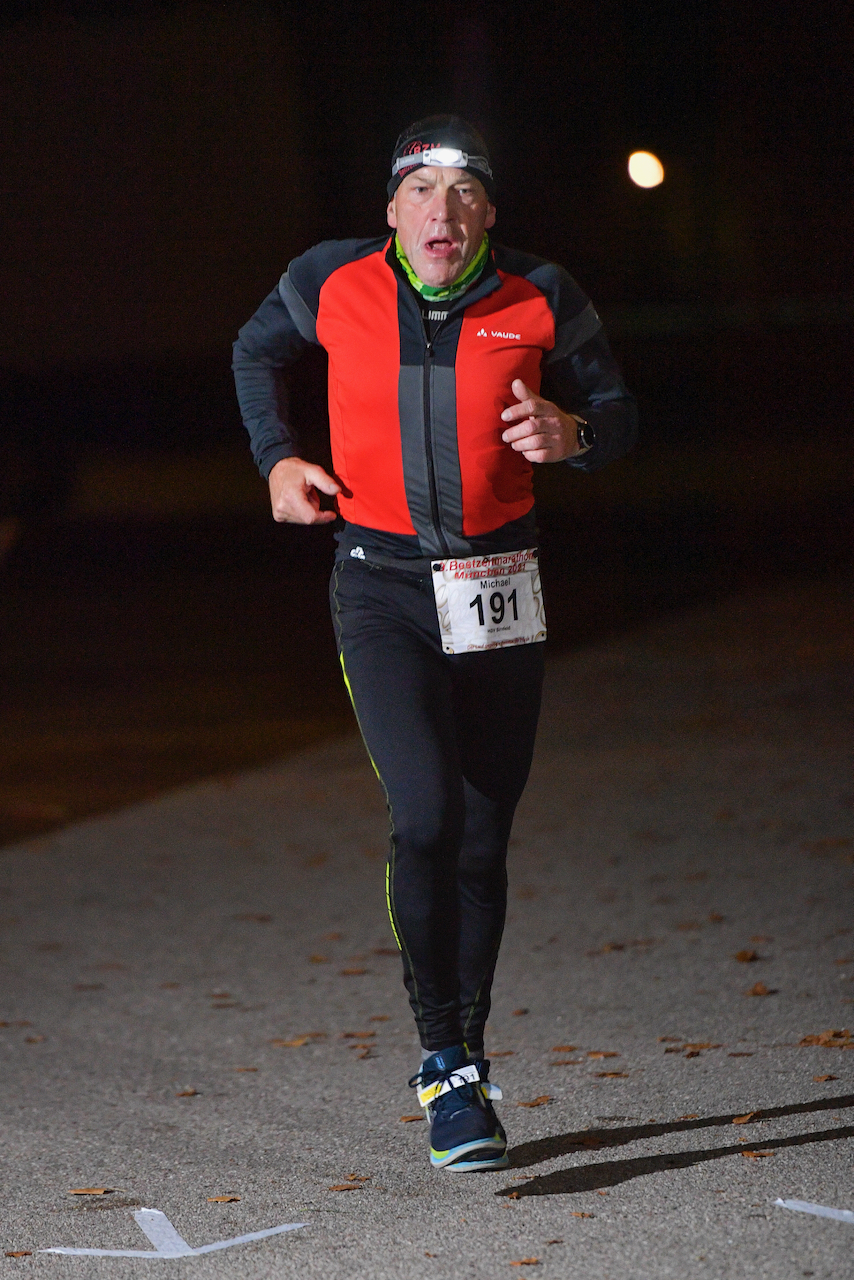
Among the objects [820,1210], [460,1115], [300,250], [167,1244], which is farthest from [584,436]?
[300,250]

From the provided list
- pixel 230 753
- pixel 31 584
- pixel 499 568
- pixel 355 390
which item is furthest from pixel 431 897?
pixel 31 584

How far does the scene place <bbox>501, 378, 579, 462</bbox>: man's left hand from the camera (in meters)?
3.99

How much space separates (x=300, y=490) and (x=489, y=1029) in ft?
7.79

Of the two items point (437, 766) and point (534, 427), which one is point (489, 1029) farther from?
point (534, 427)

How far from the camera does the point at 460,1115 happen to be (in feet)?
13.5

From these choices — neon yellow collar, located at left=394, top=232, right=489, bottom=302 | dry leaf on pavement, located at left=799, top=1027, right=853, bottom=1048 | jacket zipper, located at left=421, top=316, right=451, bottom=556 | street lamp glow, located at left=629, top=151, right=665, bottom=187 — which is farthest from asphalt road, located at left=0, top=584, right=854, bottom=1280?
street lamp glow, located at left=629, top=151, right=665, bottom=187

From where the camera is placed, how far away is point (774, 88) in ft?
108

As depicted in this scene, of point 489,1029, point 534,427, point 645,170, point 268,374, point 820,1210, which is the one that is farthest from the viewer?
point 489,1029

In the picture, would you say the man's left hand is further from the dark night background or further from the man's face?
the dark night background

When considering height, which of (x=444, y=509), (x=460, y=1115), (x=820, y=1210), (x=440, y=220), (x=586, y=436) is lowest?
(x=820, y=1210)

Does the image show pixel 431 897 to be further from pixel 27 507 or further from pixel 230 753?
pixel 27 507

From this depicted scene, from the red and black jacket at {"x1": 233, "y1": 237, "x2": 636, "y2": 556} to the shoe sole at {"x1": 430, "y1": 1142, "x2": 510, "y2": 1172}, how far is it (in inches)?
54.1

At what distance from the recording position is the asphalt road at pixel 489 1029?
151 inches

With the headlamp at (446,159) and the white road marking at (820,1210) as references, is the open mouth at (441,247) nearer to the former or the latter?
the headlamp at (446,159)
